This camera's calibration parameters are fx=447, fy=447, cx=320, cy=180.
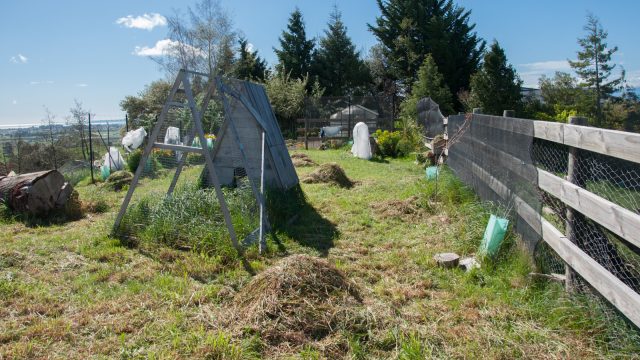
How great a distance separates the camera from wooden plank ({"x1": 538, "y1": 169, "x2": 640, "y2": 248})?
2225 millimetres

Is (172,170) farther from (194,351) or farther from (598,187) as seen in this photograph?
(598,187)

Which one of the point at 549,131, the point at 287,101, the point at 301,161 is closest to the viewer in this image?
the point at 549,131

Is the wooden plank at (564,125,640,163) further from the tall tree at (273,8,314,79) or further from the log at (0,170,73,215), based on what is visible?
the tall tree at (273,8,314,79)

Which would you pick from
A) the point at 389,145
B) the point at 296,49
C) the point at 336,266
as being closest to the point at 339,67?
the point at 296,49

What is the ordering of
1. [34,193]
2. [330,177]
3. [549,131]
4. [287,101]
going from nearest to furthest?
[549,131] < [34,193] < [330,177] < [287,101]

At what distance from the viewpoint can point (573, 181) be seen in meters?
3.11

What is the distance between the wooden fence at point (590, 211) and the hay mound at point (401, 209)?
2.43 metres

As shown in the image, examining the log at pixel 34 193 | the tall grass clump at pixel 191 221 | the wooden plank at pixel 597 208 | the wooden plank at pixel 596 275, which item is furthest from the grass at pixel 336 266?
the wooden plank at pixel 597 208

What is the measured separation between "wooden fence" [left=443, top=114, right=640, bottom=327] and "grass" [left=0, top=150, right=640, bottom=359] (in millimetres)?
264

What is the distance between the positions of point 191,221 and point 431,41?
28699mm

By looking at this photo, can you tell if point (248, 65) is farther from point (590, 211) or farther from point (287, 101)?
point (590, 211)

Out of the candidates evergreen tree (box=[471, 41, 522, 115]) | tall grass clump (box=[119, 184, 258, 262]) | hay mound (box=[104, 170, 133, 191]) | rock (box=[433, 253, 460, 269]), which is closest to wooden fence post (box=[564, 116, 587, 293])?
rock (box=[433, 253, 460, 269])

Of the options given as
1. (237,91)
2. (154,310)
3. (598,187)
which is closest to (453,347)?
(598,187)

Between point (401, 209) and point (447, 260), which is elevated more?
point (401, 209)
